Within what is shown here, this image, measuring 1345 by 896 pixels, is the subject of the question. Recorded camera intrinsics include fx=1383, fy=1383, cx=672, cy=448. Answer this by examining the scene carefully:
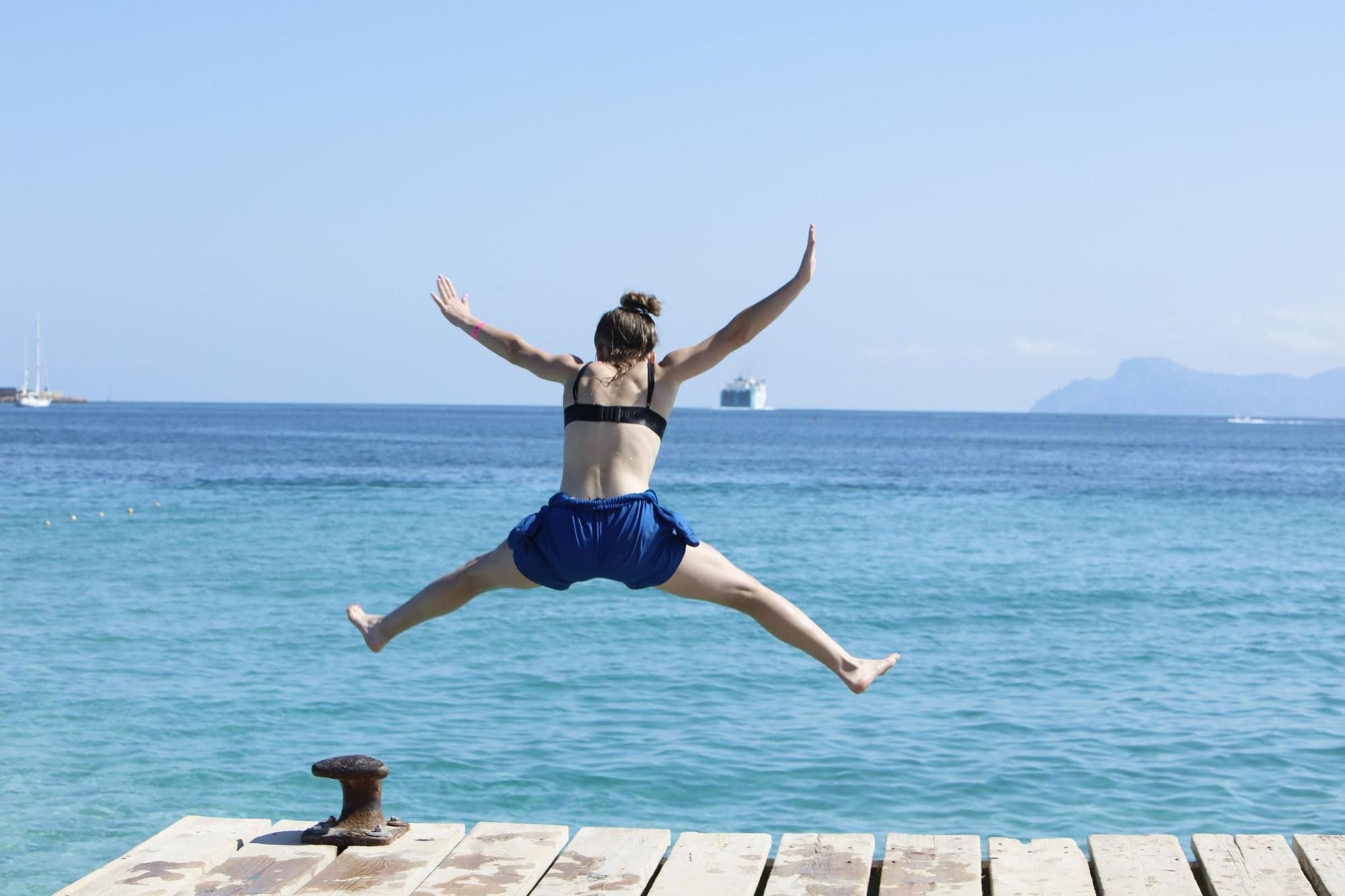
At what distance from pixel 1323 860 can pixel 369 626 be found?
437 cm

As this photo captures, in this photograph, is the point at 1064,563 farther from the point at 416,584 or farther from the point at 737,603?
the point at 737,603

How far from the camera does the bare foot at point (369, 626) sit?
254 inches

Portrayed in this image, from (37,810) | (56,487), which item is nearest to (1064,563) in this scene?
(37,810)

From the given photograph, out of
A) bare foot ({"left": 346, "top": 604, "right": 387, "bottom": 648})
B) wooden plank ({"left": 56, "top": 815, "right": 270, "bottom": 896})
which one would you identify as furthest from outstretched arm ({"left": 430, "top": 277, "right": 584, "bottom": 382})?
wooden plank ({"left": 56, "top": 815, "right": 270, "bottom": 896})

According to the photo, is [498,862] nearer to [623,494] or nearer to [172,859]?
[172,859]

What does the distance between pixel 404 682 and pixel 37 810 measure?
17.6 ft

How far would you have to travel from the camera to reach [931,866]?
609 centimetres

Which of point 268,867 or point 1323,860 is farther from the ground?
point 1323,860


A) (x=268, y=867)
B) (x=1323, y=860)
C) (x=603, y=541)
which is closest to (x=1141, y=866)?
(x=1323, y=860)

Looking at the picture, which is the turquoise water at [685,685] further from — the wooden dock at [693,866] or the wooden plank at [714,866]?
the wooden plank at [714,866]

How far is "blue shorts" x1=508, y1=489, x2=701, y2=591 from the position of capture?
5.71 m

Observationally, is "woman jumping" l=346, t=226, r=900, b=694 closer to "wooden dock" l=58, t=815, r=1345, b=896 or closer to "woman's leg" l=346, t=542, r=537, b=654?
"woman's leg" l=346, t=542, r=537, b=654

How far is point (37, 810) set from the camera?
10883 millimetres

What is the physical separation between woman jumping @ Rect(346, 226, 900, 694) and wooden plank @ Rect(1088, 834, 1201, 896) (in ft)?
5.24
